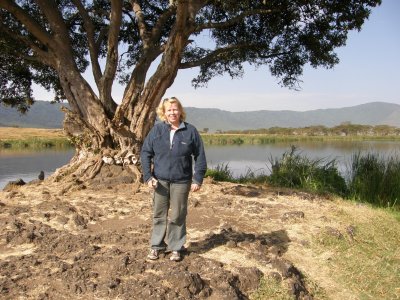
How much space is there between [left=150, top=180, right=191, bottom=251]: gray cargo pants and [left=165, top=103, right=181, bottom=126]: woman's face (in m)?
0.75

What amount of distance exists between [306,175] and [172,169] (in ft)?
27.5

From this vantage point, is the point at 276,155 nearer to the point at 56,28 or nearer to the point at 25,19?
the point at 56,28

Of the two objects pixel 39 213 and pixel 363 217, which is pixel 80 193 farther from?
pixel 363 217

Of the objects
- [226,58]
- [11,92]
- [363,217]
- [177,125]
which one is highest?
[226,58]

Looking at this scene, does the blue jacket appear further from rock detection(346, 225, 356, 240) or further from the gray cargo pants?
rock detection(346, 225, 356, 240)

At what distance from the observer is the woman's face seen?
4613mm

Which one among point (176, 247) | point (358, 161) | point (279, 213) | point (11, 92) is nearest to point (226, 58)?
point (358, 161)

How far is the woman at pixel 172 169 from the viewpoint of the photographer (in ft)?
15.1

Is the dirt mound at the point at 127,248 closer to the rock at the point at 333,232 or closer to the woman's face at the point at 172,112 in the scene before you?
the rock at the point at 333,232

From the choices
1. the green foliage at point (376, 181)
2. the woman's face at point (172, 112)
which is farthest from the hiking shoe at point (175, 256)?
the green foliage at point (376, 181)

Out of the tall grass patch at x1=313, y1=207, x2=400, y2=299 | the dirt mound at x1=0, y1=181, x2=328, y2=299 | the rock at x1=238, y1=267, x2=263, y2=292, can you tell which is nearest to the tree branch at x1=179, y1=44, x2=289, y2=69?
the dirt mound at x1=0, y1=181, x2=328, y2=299

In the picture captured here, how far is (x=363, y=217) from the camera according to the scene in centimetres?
764

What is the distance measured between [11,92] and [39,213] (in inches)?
296

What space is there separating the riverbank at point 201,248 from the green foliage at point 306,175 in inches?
131
